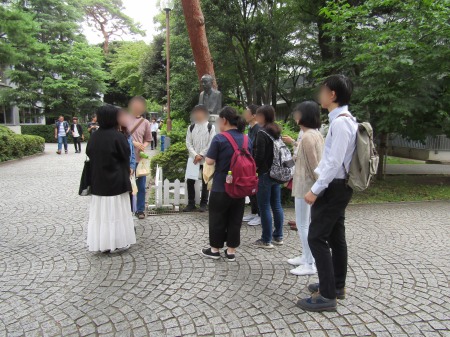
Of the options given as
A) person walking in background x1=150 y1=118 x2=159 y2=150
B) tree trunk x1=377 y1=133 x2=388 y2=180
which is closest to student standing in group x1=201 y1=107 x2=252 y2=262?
tree trunk x1=377 y1=133 x2=388 y2=180

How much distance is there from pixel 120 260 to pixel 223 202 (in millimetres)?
1454

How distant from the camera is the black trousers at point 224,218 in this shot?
3.72 meters

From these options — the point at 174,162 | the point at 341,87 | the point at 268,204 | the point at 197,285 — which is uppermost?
the point at 341,87

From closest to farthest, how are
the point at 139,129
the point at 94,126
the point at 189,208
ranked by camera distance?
the point at 139,129 < the point at 189,208 < the point at 94,126

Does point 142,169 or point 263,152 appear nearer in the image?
point 263,152

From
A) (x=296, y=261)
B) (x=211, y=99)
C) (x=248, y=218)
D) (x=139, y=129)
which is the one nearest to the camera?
(x=296, y=261)

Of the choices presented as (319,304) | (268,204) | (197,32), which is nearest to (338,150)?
(319,304)

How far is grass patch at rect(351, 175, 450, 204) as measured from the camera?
25.0 feet

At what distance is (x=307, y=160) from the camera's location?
3.35 meters

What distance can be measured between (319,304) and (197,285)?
47.6 inches

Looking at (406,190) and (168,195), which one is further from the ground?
(168,195)

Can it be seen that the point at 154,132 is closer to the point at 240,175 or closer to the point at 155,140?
the point at 155,140

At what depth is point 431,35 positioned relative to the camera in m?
7.21

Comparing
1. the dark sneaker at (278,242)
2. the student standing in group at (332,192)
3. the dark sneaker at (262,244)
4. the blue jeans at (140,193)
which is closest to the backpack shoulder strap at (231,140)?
the student standing in group at (332,192)
